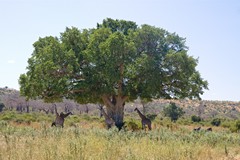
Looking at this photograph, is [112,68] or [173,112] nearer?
[112,68]

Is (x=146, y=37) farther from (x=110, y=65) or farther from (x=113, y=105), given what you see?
(x=113, y=105)

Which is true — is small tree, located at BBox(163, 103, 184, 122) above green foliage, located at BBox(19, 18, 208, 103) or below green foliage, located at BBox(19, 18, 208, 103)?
below

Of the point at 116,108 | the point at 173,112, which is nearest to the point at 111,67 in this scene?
the point at 116,108

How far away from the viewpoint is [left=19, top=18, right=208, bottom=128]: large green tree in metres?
23.3

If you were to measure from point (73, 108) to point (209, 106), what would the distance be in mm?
40105

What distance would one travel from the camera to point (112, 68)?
888 inches

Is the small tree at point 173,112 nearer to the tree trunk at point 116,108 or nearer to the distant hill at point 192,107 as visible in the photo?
the distant hill at point 192,107

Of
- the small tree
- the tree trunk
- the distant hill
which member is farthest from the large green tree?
the distant hill

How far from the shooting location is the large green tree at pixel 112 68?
2328 centimetres

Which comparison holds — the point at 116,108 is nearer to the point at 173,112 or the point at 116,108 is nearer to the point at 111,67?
the point at 111,67

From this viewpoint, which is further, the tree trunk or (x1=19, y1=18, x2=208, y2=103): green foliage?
the tree trunk

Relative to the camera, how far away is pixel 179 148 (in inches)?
437

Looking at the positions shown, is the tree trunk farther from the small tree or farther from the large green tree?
the small tree

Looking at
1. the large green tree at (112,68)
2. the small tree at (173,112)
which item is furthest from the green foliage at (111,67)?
the small tree at (173,112)
